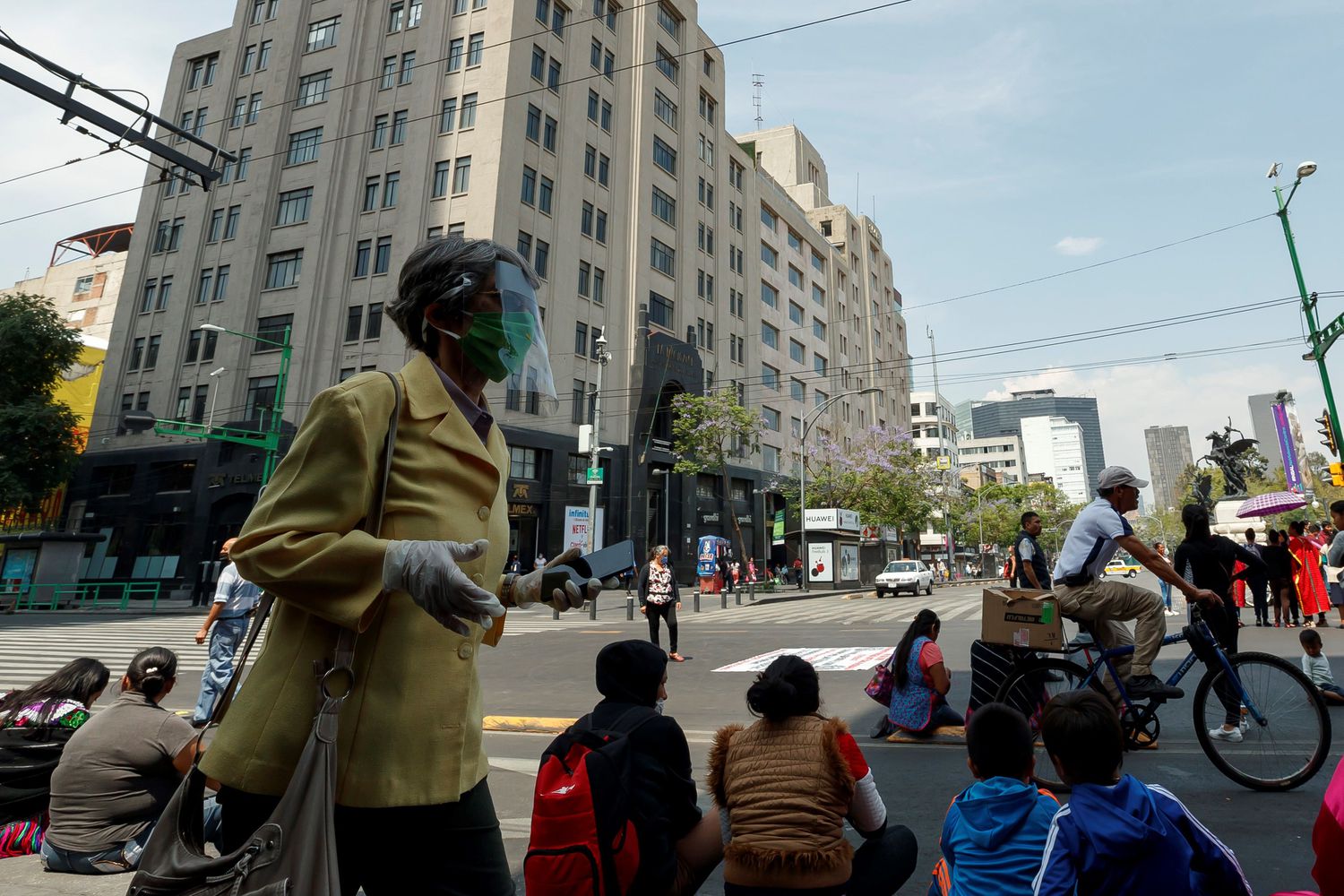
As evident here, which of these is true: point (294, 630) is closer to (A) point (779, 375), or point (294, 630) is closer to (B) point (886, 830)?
(B) point (886, 830)

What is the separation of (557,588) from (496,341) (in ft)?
2.08

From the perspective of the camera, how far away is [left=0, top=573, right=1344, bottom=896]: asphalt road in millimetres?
3721

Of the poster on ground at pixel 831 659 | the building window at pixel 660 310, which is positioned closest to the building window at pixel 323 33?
the building window at pixel 660 310

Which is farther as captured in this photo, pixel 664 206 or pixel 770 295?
pixel 770 295

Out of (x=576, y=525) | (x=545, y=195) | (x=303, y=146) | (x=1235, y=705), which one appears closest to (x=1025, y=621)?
(x=1235, y=705)

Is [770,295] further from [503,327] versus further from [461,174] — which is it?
[503,327]

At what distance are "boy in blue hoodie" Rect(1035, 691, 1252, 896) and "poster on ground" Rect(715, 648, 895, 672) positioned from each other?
25.1 feet

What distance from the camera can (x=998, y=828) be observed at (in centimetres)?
246

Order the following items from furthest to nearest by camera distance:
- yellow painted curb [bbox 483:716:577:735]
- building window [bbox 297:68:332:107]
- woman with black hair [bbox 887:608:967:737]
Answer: building window [bbox 297:68:332:107], yellow painted curb [bbox 483:716:577:735], woman with black hair [bbox 887:608:967:737]

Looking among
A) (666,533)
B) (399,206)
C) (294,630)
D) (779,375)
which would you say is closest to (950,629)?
(294,630)

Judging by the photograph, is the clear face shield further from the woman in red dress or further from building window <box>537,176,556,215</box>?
building window <box>537,176,556,215</box>

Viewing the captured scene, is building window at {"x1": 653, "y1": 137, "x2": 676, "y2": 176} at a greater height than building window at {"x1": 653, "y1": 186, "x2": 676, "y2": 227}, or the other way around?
building window at {"x1": 653, "y1": 137, "x2": 676, "y2": 176}

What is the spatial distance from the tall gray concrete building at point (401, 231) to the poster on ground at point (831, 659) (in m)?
21.9

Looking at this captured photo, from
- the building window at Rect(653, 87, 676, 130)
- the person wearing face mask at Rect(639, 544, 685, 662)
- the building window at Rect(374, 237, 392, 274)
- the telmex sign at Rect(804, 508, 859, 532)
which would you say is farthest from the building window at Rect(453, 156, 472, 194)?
the person wearing face mask at Rect(639, 544, 685, 662)
